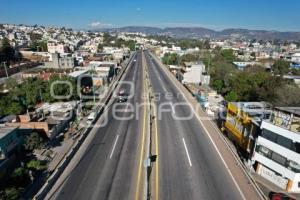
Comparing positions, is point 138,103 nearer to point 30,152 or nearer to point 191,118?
point 191,118

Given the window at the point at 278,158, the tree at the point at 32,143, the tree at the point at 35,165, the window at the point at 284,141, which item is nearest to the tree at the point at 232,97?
the window at the point at 278,158

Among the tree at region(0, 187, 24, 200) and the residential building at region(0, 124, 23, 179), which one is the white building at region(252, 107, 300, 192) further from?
the residential building at region(0, 124, 23, 179)

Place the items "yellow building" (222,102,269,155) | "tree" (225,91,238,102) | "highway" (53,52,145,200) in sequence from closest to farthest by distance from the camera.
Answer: "highway" (53,52,145,200)
"yellow building" (222,102,269,155)
"tree" (225,91,238,102)

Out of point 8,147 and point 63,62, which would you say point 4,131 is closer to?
point 8,147

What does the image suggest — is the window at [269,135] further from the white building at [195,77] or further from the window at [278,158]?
the white building at [195,77]

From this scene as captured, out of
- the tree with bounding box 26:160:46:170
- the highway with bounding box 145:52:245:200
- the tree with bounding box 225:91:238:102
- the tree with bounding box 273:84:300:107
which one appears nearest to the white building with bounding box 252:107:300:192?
the highway with bounding box 145:52:245:200

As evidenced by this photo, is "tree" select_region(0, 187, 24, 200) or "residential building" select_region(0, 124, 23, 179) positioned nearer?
"tree" select_region(0, 187, 24, 200)

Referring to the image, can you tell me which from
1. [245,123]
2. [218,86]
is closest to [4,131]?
[245,123]
